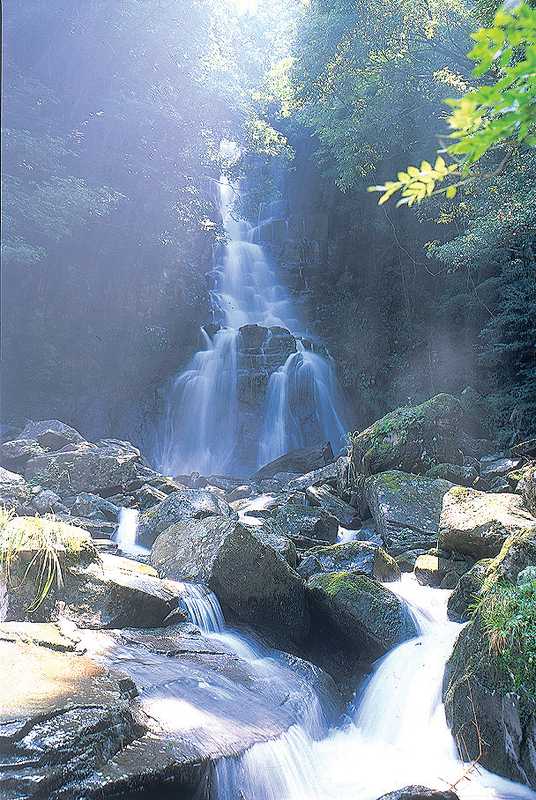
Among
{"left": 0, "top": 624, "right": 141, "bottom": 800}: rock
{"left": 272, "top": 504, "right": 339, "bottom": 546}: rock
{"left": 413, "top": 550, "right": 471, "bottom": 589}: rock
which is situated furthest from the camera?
{"left": 272, "top": 504, "right": 339, "bottom": 546}: rock

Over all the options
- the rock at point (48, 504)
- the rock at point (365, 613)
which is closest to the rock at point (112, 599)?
the rock at point (365, 613)

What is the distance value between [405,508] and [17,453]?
846cm

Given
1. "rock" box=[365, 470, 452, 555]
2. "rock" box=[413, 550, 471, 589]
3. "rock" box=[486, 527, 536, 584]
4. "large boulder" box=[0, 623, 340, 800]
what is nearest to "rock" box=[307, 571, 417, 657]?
"large boulder" box=[0, 623, 340, 800]

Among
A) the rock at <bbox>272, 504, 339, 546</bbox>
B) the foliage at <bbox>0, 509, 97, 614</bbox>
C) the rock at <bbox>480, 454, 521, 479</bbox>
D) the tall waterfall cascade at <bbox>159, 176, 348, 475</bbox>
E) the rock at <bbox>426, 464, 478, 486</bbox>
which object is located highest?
the tall waterfall cascade at <bbox>159, 176, 348, 475</bbox>

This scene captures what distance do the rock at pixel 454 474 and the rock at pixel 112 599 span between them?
230 inches

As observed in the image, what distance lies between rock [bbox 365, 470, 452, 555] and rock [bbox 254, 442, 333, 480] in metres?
6.70

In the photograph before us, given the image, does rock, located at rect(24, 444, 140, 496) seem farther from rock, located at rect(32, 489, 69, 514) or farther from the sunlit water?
the sunlit water

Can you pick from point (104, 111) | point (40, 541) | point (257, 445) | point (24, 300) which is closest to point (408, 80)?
point (104, 111)

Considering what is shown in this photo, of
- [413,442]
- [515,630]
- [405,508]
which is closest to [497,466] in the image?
[413,442]

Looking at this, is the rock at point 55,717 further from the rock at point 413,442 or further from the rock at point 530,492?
the rock at point 413,442

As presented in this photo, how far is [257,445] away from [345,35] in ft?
45.0

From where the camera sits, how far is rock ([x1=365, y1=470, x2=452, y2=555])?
8055 mm

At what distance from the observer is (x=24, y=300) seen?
18234 mm

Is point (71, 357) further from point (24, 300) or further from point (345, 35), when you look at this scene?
point (345, 35)
